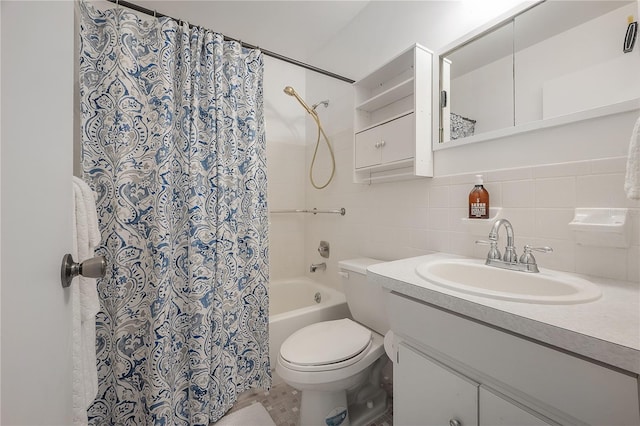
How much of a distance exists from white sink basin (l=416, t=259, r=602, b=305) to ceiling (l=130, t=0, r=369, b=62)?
1.70 meters

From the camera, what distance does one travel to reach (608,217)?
2.39 feet

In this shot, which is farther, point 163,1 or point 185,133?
point 163,1

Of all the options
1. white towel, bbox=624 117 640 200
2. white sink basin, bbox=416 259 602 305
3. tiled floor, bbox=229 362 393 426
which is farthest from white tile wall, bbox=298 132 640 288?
tiled floor, bbox=229 362 393 426

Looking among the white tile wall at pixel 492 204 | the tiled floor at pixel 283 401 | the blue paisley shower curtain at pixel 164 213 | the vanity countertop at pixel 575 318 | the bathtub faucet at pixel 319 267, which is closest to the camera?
the vanity countertop at pixel 575 318

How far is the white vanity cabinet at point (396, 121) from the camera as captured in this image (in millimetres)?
1184

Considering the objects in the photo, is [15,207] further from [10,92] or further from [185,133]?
[185,133]

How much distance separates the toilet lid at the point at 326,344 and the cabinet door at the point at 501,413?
568 mm

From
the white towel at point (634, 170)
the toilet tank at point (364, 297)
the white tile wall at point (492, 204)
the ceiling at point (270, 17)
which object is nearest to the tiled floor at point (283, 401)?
the toilet tank at point (364, 297)

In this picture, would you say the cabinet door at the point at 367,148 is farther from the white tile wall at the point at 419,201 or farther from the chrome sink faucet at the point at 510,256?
the chrome sink faucet at the point at 510,256

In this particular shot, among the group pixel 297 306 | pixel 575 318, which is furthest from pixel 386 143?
pixel 297 306

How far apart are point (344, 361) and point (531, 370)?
713 mm

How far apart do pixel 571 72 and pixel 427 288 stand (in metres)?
0.87

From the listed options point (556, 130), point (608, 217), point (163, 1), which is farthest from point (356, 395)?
point (163, 1)

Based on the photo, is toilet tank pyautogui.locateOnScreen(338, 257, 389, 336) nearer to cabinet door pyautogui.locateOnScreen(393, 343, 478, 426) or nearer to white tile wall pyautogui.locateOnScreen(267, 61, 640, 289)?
white tile wall pyautogui.locateOnScreen(267, 61, 640, 289)
